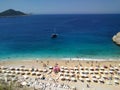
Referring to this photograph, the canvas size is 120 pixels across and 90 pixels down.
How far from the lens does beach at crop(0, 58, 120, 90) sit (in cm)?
2445

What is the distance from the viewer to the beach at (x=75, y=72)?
2445 cm

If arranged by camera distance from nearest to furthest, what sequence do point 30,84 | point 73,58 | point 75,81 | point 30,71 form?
point 30,84 → point 75,81 → point 30,71 → point 73,58

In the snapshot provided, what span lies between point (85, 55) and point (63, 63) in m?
7.61

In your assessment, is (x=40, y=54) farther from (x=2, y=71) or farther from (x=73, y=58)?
(x=2, y=71)

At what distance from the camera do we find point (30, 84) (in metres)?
22.9

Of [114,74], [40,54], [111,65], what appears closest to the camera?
[114,74]

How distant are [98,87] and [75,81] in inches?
145

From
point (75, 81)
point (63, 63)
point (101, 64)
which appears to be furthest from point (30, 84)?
point (101, 64)

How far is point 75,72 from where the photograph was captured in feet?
95.1

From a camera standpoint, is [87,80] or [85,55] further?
[85,55]

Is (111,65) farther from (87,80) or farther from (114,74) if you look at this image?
(87,80)

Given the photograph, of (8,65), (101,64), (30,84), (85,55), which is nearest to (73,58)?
(85,55)

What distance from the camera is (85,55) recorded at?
3988 cm

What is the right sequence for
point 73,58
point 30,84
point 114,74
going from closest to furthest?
point 30,84 → point 114,74 → point 73,58
